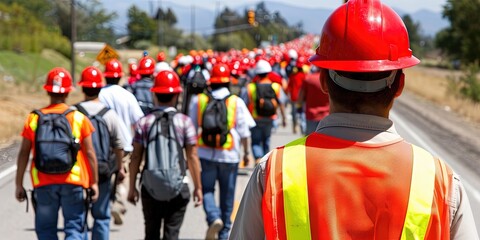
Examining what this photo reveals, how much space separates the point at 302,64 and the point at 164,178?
1199 cm

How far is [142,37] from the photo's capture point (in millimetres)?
86188

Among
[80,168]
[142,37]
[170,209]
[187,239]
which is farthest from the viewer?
[142,37]

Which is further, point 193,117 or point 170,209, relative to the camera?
point 193,117

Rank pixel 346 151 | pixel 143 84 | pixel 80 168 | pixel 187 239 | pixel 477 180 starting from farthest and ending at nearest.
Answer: pixel 477 180
pixel 143 84
pixel 187 239
pixel 80 168
pixel 346 151

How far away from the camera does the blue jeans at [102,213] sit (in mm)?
7324

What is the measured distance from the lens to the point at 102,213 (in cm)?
736

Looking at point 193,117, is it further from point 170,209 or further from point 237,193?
point 237,193

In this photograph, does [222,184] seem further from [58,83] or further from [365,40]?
[365,40]

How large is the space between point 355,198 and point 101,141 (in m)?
4.92

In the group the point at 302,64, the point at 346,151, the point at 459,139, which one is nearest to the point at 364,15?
the point at 346,151

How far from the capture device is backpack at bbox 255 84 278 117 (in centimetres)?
1256

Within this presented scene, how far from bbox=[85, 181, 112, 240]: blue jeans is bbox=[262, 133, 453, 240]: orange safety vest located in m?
4.99

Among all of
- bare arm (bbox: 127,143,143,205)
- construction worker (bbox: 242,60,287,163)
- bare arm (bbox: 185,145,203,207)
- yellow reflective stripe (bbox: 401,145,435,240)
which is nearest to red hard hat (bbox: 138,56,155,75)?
construction worker (bbox: 242,60,287,163)

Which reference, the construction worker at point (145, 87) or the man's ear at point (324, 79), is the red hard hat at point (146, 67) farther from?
the man's ear at point (324, 79)
